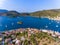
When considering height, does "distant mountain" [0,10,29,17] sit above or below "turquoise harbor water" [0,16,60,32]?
above

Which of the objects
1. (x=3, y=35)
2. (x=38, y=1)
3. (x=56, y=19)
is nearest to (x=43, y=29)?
(x=56, y=19)

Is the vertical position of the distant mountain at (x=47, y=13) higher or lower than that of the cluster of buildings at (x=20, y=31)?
higher

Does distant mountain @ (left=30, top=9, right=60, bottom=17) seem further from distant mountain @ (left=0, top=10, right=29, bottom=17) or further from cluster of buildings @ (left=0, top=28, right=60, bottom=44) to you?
cluster of buildings @ (left=0, top=28, right=60, bottom=44)

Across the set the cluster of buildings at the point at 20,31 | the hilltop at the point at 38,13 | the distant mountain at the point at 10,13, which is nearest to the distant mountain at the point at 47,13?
the hilltop at the point at 38,13

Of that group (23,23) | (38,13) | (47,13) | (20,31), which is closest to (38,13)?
(38,13)

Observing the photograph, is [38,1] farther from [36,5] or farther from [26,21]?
[26,21]

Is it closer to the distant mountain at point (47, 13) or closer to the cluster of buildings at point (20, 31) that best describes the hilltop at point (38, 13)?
the distant mountain at point (47, 13)

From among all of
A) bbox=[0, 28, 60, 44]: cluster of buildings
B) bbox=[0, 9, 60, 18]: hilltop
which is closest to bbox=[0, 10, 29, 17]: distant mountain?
bbox=[0, 9, 60, 18]: hilltop

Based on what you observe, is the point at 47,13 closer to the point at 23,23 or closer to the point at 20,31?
the point at 23,23

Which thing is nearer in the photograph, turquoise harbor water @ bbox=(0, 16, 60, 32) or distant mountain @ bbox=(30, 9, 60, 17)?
turquoise harbor water @ bbox=(0, 16, 60, 32)

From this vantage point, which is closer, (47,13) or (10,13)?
(10,13)

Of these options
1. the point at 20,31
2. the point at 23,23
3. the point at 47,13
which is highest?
the point at 47,13
